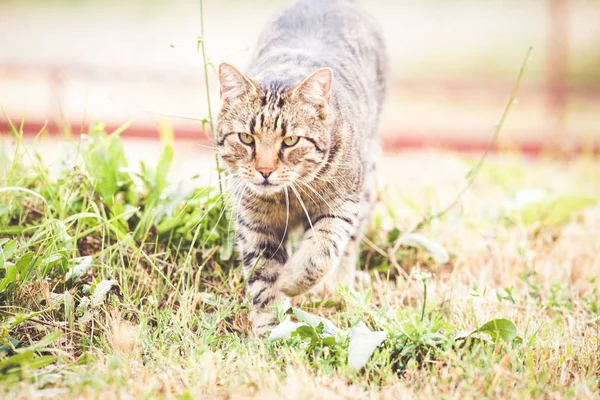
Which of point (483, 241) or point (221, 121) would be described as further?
point (483, 241)

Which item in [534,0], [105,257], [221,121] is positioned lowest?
[105,257]

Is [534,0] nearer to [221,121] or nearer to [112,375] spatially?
[221,121]

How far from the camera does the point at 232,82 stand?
229 centimetres

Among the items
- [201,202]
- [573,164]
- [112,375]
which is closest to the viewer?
[112,375]

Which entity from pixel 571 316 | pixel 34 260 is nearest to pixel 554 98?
pixel 571 316

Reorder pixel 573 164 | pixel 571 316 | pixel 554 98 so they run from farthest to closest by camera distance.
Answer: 1. pixel 554 98
2. pixel 573 164
3. pixel 571 316

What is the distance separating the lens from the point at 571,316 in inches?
91.9

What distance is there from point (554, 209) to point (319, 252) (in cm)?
152

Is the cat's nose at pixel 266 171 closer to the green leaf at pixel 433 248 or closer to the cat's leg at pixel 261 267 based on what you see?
the cat's leg at pixel 261 267

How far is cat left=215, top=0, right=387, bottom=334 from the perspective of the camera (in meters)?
2.23

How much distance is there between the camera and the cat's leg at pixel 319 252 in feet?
7.40

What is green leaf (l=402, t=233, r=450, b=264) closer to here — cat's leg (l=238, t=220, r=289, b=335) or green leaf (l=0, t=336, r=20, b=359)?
cat's leg (l=238, t=220, r=289, b=335)

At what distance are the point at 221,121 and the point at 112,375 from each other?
3.27 ft

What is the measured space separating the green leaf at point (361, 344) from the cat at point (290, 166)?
0.37 metres
